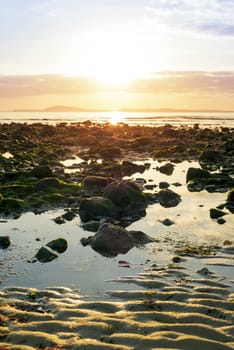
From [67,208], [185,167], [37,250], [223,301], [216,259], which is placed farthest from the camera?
[185,167]

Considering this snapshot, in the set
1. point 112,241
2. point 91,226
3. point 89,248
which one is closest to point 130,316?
point 112,241

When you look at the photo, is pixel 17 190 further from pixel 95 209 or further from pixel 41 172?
pixel 95 209

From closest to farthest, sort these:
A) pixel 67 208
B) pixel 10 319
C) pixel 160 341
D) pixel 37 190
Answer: pixel 160 341 < pixel 10 319 < pixel 67 208 < pixel 37 190

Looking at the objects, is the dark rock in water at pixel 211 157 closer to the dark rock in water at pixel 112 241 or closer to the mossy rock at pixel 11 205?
the mossy rock at pixel 11 205

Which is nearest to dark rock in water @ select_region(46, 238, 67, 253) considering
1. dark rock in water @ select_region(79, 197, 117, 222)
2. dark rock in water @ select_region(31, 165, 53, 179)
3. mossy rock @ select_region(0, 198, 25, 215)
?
dark rock in water @ select_region(79, 197, 117, 222)

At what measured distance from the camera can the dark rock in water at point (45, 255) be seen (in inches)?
499

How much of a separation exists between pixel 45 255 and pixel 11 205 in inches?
276

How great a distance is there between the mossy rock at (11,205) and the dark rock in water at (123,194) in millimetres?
3690

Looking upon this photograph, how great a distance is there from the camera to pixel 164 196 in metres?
21.3

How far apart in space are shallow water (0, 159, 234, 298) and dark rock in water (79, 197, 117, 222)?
0.49 metres

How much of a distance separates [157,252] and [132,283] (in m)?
2.60

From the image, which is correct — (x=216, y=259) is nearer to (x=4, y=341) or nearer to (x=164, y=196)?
(x=4, y=341)

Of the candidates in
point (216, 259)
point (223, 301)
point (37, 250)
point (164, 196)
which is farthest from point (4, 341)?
point (164, 196)

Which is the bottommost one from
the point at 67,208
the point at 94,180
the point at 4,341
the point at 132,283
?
the point at 4,341
